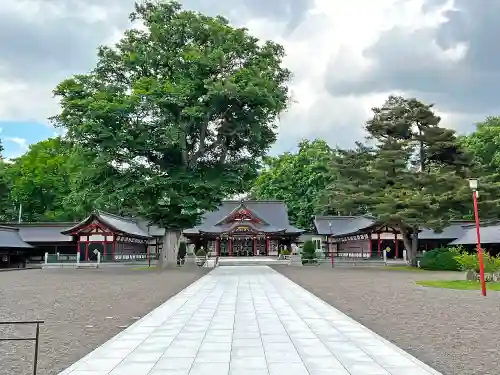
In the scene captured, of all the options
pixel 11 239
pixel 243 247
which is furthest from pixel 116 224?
pixel 243 247

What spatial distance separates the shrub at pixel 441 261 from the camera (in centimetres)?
3107

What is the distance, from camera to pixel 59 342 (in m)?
8.49

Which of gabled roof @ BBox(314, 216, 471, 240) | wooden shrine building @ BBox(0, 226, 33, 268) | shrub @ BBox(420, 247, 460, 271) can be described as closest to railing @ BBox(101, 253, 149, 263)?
wooden shrine building @ BBox(0, 226, 33, 268)

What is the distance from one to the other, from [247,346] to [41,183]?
5310 centimetres

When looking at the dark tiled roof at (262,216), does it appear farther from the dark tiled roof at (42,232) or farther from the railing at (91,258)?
the dark tiled roof at (42,232)

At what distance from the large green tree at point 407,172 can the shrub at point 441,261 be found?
1.90 m

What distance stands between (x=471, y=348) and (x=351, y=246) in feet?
145

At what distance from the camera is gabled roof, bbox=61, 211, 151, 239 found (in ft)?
135

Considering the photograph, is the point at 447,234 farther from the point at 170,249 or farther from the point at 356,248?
the point at 170,249

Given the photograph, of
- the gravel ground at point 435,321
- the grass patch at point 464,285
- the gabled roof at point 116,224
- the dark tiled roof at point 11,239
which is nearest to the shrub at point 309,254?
the gabled roof at point 116,224

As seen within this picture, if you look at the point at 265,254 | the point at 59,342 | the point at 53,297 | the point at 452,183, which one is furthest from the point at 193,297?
the point at 265,254

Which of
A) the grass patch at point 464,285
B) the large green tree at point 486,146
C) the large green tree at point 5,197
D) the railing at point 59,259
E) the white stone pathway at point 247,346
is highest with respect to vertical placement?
the large green tree at point 486,146

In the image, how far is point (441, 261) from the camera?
31469 millimetres

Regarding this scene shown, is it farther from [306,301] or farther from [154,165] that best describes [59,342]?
[154,165]
